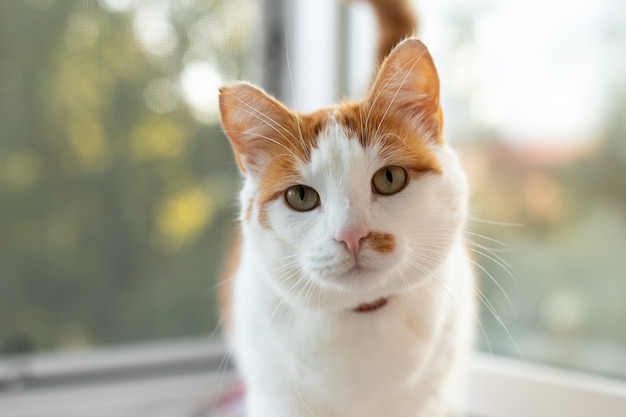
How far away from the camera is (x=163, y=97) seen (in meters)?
1.72

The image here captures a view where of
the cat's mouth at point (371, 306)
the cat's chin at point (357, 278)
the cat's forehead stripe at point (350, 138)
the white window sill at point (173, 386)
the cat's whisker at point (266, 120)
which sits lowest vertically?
the white window sill at point (173, 386)

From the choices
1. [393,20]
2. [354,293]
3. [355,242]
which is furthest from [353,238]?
[393,20]

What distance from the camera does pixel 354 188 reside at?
0.86 meters

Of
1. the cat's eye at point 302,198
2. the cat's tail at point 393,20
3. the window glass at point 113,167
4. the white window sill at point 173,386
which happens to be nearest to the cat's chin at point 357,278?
the cat's eye at point 302,198

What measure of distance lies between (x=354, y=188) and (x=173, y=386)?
3.56ft

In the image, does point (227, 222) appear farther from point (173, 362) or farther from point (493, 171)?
point (493, 171)

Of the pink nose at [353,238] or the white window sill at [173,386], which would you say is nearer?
the pink nose at [353,238]

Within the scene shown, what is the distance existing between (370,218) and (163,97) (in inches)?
42.9

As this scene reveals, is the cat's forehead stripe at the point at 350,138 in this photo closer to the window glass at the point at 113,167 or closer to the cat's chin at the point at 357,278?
the cat's chin at the point at 357,278

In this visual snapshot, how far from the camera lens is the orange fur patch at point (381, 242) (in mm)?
824

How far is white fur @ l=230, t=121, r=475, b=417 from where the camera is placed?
0.85 meters

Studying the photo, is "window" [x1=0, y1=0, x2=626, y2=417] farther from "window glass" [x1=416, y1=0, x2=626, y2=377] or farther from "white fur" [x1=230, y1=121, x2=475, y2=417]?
"white fur" [x1=230, y1=121, x2=475, y2=417]

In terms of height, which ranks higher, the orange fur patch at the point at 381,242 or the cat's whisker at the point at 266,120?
the cat's whisker at the point at 266,120

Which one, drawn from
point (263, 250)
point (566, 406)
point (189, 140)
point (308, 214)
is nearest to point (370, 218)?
point (308, 214)
